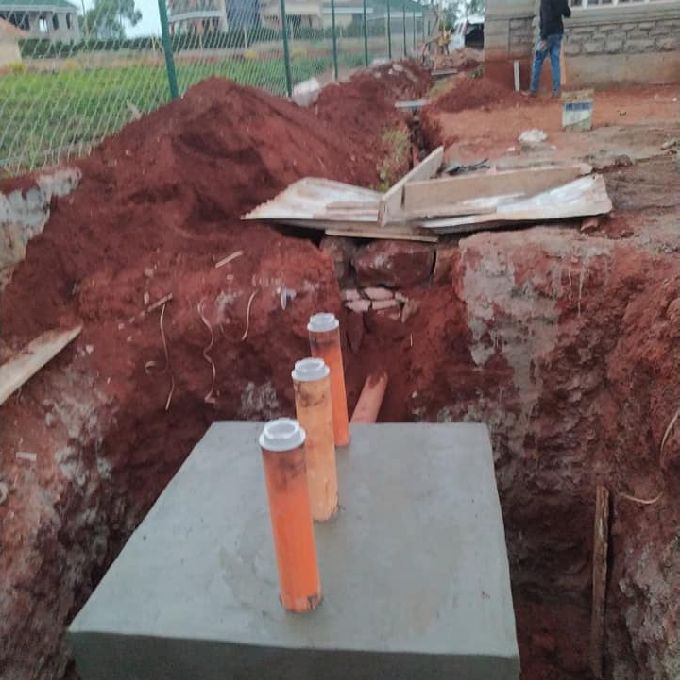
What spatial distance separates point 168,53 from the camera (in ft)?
17.4

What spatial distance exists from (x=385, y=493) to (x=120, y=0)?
4.41 meters

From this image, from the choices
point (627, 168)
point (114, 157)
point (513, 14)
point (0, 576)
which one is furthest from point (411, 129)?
point (0, 576)

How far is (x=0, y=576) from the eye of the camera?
272cm

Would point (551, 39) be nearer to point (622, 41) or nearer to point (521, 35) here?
point (622, 41)

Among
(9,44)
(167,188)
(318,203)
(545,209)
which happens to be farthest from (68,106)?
(545,209)

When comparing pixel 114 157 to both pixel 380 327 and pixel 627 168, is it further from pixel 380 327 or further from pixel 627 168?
pixel 627 168

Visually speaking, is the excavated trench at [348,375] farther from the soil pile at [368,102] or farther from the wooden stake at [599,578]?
the soil pile at [368,102]

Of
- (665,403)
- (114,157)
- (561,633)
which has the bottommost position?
(561,633)

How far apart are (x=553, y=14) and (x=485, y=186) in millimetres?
6554

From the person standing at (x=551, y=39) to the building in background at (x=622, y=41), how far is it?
2.06 feet

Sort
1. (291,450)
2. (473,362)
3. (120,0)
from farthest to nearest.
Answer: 1. (120,0)
2. (473,362)
3. (291,450)

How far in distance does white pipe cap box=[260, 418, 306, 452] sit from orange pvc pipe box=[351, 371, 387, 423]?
177 centimetres

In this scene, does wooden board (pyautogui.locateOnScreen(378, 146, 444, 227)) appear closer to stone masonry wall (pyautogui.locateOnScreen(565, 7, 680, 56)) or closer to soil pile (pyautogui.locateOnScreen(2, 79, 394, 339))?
soil pile (pyautogui.locateOnScreen(2, 79, 394, 339))

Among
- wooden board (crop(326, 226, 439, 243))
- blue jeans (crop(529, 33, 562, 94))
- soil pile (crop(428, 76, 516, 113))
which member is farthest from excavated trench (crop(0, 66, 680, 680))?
blue jeans (crop(529, 33, 562, 94))
